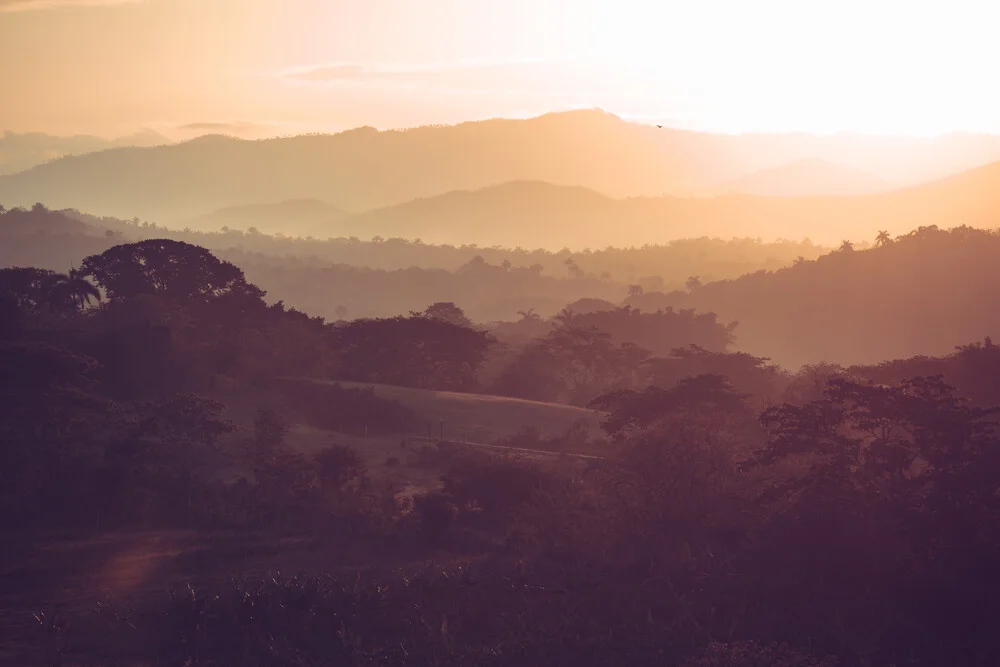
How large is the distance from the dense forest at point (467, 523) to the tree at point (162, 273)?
441 inches

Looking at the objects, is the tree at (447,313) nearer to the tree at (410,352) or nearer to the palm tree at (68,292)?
the tree at (410,352)

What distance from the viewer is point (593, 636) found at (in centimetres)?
2138

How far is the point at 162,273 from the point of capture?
61.4m

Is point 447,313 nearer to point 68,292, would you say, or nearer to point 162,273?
point 162,273

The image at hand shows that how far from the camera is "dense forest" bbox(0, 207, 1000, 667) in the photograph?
2136 centimetres

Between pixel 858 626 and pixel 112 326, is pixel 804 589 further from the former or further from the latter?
pixel 112 326

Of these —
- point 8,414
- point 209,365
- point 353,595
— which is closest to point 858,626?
point 353,595

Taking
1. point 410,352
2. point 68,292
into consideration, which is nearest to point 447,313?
point 410,352

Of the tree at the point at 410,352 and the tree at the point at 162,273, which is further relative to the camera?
the tree at the point at 162,273

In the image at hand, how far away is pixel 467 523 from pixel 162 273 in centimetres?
3686

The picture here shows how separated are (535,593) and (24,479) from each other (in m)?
15.7

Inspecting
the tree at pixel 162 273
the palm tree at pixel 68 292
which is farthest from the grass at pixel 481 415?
the palm tree at pixel 68 292

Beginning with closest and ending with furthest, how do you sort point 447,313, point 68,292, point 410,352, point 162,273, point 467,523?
point 467,523
point 410,352
point 68,292
point 162,273
point 447,313

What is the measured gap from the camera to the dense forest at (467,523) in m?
21.4
